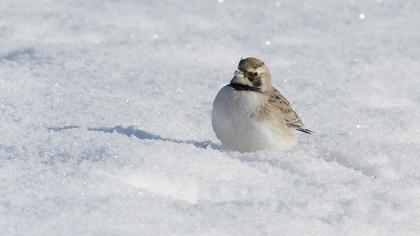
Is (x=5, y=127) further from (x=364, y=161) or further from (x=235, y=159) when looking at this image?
(x=364, y=161)

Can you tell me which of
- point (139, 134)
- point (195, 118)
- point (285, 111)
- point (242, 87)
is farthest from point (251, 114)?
point (195, 118)

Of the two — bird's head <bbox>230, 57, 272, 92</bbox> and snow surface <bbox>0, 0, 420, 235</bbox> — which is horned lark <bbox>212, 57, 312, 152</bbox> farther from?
snow surface <bbox>0, 0, 420, 235</bbox>

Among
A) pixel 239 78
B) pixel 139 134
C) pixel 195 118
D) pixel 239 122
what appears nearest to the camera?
pixel 239 122

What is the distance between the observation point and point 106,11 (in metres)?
10.1

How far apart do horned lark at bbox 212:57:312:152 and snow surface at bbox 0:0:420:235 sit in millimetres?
119

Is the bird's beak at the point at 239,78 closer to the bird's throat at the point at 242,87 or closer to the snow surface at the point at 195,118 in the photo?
the bird's throat at the point at 242,87

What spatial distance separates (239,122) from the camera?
5918 mm

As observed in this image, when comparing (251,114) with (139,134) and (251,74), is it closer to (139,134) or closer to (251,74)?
(251,74)

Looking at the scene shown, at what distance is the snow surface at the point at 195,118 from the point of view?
4.83 meters

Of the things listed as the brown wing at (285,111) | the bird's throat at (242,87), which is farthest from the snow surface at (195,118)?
the bird's throat at (242,87)

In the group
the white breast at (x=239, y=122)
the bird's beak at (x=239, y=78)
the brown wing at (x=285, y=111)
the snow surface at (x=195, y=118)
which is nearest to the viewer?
the snow surface at (x=195, y=118)

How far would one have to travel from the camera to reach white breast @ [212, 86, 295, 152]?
5906mm

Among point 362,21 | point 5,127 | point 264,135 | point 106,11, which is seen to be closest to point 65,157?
point 5,127

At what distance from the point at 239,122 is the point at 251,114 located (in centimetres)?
10
